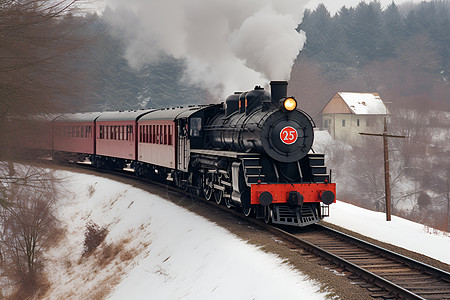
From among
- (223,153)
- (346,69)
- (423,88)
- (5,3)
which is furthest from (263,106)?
(346,69)

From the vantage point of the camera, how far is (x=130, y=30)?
71.3 m

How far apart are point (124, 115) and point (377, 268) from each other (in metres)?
20.4

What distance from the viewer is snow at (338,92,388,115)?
67.8 m

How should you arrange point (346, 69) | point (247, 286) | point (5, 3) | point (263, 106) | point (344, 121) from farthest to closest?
point (346, 69)
point (344, 121)
point (263, 106)
point (247, 286)
point (5, 3)

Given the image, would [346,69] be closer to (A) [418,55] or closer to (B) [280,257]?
(A) [418,55]

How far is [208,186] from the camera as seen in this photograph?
1777cm

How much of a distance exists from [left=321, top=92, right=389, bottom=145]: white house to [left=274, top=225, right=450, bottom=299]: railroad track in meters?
55.2

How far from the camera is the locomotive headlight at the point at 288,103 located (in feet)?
43.6

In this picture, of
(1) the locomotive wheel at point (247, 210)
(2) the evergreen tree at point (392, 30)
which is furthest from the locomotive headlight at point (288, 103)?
(2) the evergreen tree at point (392, 30)

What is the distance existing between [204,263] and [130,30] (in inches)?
2480

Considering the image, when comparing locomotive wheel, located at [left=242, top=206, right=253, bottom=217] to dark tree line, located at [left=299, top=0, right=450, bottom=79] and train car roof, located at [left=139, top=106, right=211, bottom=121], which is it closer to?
train car roof, located at [left=139, top=106, right=211, bottom=121]

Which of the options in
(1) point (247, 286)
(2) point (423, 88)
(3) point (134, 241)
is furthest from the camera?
(2) point (423, 88)

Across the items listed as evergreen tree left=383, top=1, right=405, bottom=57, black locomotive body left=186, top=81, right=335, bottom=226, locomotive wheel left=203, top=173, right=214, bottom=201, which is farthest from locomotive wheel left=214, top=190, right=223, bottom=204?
evergreen tree left=383, top=1, right=405, bottom=57

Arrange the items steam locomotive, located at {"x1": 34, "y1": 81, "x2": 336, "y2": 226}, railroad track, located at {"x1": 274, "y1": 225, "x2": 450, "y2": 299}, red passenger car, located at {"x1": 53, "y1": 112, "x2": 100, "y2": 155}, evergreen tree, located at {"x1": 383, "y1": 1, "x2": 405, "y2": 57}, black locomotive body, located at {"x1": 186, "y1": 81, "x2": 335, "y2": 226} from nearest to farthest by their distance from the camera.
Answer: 1. railroad track, located at {"x1": 274, "y1": 225, "x2": 450, "y2": 299}
2. black locomotive body, located at {"x1": 186, "y1": 81, "x2": 335, "y2": 226}
3. steam locomotive, located at {"x1": 34, "y1": 81, "x2": 336, "y2": 226}
4. red passenger car, located at {"x1": 53, "y1": 112, "x2": 100, "y2": 155}
5. evergreen tree, located at {"x1": 383, "y1": 1, "x2": 405, "y2": 57}
